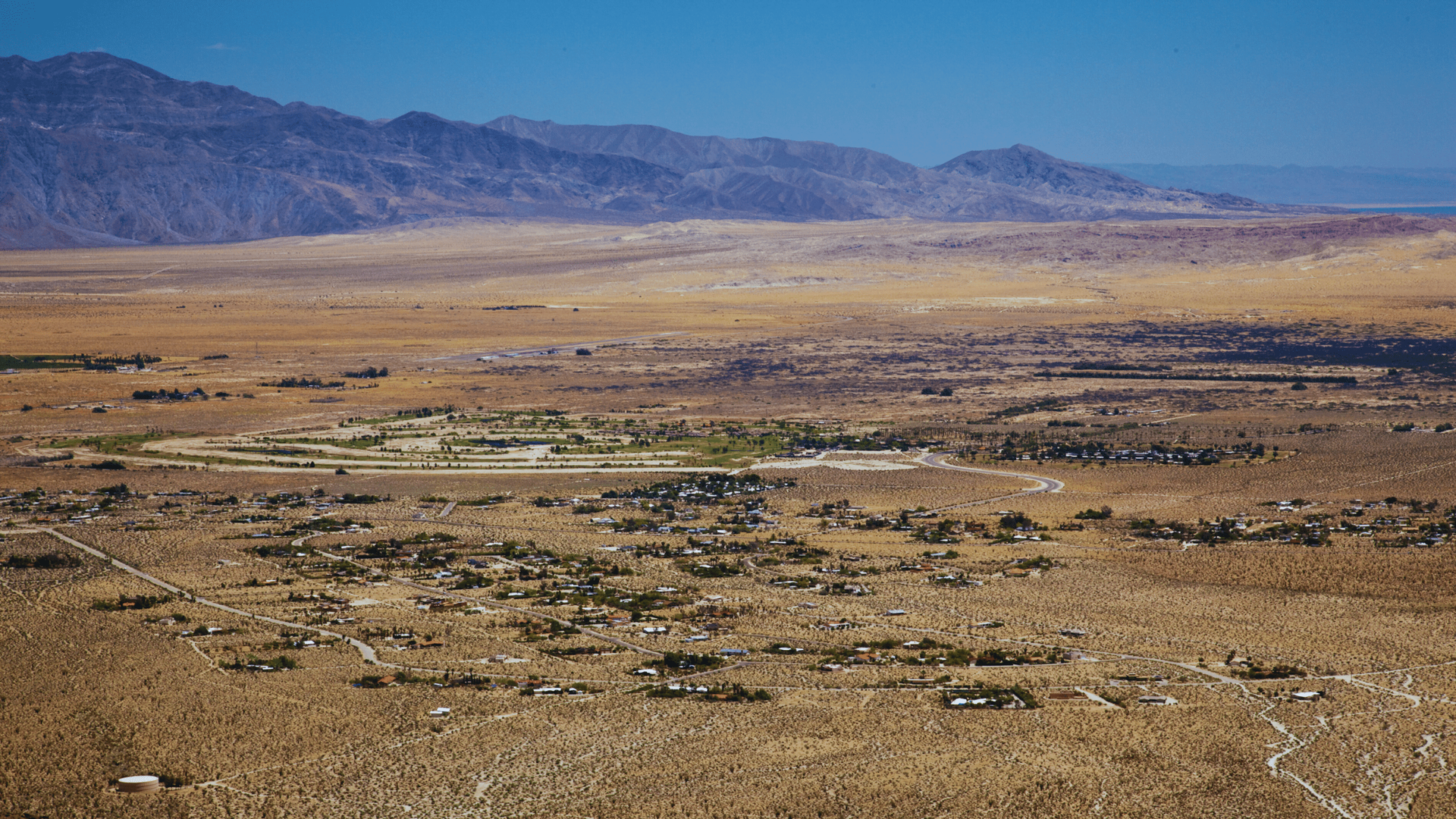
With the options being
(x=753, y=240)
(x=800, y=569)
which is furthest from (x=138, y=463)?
(x=753, y=240)

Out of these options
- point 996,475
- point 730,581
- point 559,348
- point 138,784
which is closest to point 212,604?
point 138,784

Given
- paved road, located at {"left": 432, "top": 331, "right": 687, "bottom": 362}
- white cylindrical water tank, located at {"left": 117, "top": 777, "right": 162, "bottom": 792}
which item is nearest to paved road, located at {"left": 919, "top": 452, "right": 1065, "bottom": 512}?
white cylindrical water tank, located at {"left": 117, "top": 777, "right": 162, "bottom": 792}

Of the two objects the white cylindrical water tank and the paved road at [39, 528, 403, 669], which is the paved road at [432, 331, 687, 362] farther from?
the white cylindrical water tank

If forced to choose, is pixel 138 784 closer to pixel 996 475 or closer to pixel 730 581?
pixel 730 581

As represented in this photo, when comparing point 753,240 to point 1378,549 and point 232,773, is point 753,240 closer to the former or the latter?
point 1378,549

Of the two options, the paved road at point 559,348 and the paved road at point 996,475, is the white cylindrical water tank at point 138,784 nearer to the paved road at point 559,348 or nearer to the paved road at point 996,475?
the paved road at point 996,475

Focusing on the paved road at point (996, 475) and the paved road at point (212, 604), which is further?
the paved road at point (996, 475)

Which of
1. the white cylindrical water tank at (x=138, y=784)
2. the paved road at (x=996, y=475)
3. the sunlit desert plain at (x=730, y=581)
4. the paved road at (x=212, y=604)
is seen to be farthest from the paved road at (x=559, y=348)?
the white cylindrical water tank at (x=138, y=784)
